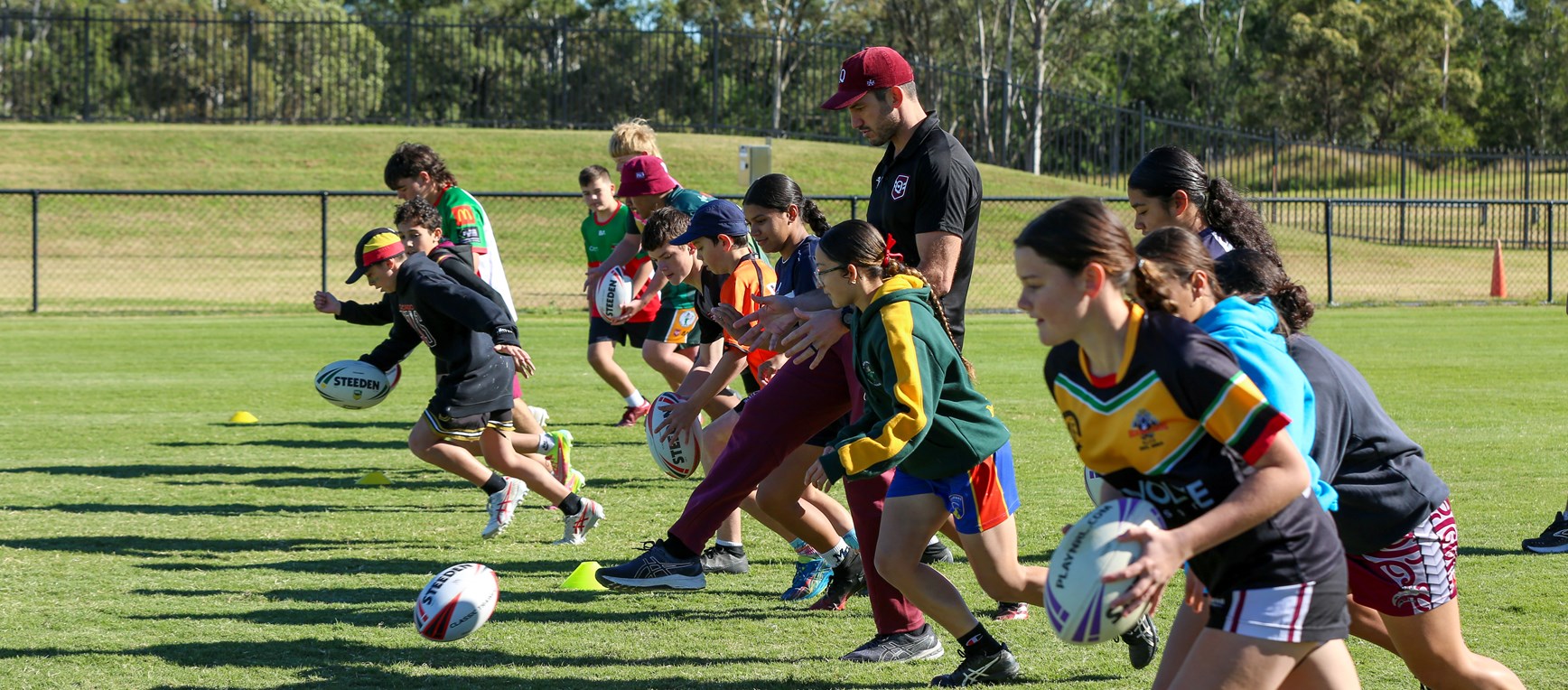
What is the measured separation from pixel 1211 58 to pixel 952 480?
5711 cm

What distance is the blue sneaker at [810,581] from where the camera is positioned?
5855 mm

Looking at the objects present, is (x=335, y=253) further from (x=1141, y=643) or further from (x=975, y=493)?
(x=1141, y=643)

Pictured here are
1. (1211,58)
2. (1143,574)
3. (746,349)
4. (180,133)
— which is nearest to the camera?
(1143,574)

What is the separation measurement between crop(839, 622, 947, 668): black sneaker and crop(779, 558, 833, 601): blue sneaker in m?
0.90

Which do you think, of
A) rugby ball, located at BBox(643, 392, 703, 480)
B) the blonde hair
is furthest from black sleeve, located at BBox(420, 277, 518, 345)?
the blonde hair

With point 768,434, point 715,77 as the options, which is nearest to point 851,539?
point 768,434

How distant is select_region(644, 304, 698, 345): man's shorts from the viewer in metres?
9.52

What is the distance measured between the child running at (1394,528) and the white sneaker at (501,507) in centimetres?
439

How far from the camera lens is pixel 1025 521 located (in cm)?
729

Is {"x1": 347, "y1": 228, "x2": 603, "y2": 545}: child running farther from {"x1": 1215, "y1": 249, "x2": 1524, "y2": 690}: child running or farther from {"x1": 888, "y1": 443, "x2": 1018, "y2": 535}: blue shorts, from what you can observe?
{"x1": 1215, "y1": 249, "x2": 1524, "y2": 690}: child running

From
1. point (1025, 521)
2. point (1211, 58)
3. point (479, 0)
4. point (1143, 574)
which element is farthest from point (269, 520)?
point (479, 0)

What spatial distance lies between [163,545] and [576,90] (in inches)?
1185

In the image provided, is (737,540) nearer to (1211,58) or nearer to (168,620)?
(168,620)

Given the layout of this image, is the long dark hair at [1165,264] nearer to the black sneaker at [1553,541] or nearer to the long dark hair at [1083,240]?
the long dark hair at [1083,240]
